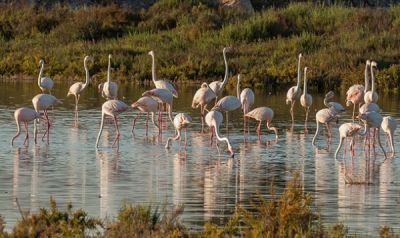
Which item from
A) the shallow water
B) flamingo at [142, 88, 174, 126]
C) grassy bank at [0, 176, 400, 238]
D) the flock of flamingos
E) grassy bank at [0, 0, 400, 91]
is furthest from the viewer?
grassy bank at [0, 0, 400, 91]

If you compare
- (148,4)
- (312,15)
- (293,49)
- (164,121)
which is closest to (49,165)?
(164,121)

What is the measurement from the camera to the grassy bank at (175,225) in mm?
9977

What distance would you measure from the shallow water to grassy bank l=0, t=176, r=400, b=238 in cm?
104

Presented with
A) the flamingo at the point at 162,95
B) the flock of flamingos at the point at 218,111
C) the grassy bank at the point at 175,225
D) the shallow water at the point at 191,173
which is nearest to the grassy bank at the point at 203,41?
the flock of flamingos at the point at 218,111

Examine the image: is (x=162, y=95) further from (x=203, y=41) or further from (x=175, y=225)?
(x=203, y=41)

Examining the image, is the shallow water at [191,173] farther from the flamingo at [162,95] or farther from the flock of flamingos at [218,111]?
the flamingo at [162,95]

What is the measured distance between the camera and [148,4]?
45.5 metres

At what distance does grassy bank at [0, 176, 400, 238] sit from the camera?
9977mm

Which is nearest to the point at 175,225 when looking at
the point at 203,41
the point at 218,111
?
the point at 218,111

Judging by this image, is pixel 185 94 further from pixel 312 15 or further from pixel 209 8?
pixel 209 8

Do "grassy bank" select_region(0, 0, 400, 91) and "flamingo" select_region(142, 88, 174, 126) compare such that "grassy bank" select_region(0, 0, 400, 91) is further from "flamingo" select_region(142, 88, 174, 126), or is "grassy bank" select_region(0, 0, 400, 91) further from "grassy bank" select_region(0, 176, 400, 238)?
"grassy bank" select_region(0, 176, 400, 238)

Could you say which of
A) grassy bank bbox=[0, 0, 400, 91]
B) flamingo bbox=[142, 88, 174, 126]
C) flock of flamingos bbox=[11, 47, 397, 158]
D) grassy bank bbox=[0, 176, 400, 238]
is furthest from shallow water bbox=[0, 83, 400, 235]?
grassy bank bbox=[0, 0, 400, 91]

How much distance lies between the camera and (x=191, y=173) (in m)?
15.6

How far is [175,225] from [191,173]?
197 inches
